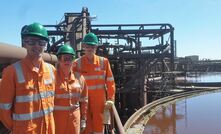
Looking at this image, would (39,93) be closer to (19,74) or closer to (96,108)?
(19,74)

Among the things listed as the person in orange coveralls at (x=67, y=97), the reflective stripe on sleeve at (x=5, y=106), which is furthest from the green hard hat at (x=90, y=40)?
the reflective stripe on sleeve at (x=5, y=106)

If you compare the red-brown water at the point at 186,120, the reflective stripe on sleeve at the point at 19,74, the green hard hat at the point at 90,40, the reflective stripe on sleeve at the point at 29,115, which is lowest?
the red-brown water at the point at 186,120

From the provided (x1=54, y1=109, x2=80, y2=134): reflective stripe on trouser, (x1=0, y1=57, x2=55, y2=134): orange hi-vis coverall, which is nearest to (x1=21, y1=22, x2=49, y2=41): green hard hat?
(x1=0, y1=57, x2=55, y2=134): orange hi-vis coverall

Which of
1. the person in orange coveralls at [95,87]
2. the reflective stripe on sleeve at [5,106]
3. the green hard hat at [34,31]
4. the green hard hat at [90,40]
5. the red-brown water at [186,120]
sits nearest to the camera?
the reflective stripe on sleeve at [5,106]

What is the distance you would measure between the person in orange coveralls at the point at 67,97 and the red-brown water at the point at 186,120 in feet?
16.0

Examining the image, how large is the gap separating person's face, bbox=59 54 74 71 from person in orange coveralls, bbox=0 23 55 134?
2.47 ft

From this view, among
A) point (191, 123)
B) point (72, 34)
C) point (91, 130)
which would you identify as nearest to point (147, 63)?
point (72, 34)

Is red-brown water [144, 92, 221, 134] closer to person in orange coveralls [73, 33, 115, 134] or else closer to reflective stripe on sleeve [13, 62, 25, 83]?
person in orange coveralls [73, 33, 115, 134]

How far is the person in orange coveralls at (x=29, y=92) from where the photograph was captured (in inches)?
109

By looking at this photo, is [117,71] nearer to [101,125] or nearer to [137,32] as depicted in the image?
[137,32]

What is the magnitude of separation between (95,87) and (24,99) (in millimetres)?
1913

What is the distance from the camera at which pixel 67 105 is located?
372cm

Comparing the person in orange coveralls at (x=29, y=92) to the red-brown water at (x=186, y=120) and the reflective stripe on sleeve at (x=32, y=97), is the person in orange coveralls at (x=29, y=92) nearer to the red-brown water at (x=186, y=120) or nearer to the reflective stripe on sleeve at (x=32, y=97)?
the reflective stripe on sleeve at (x=32, y=97)

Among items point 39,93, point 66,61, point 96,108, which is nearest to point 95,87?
point 96,108
